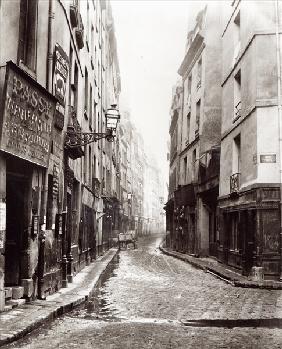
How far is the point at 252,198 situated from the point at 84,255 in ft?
20.7

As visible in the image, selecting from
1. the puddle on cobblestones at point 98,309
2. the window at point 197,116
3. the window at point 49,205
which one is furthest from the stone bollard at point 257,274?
the window at point 197,116

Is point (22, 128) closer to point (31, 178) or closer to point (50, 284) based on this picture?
point (31, 178)

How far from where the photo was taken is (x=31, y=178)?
8.84 meters

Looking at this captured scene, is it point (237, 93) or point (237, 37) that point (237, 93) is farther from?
point (237, 37)

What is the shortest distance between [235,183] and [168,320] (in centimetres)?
1014

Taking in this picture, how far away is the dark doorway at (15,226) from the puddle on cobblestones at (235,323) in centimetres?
317

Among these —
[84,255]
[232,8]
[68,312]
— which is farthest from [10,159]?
[232,8]

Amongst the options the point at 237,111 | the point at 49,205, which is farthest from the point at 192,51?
the point at 49,205

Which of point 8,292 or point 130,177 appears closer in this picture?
point 8,292

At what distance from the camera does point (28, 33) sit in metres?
9.16

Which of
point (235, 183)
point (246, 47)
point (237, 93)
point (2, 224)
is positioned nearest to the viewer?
point (2, 224)

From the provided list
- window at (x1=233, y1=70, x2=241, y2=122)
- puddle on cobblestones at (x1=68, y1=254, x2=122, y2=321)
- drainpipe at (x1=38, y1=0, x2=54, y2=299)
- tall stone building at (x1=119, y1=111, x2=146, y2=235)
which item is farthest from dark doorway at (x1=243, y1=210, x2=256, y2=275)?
tall stone building at (x1=119, y1=111, x2=146, y2=235)

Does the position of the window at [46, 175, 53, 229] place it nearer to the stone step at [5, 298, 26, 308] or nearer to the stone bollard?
the stone step at [5, 298, 26, 308]

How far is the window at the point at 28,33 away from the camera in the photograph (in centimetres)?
887
